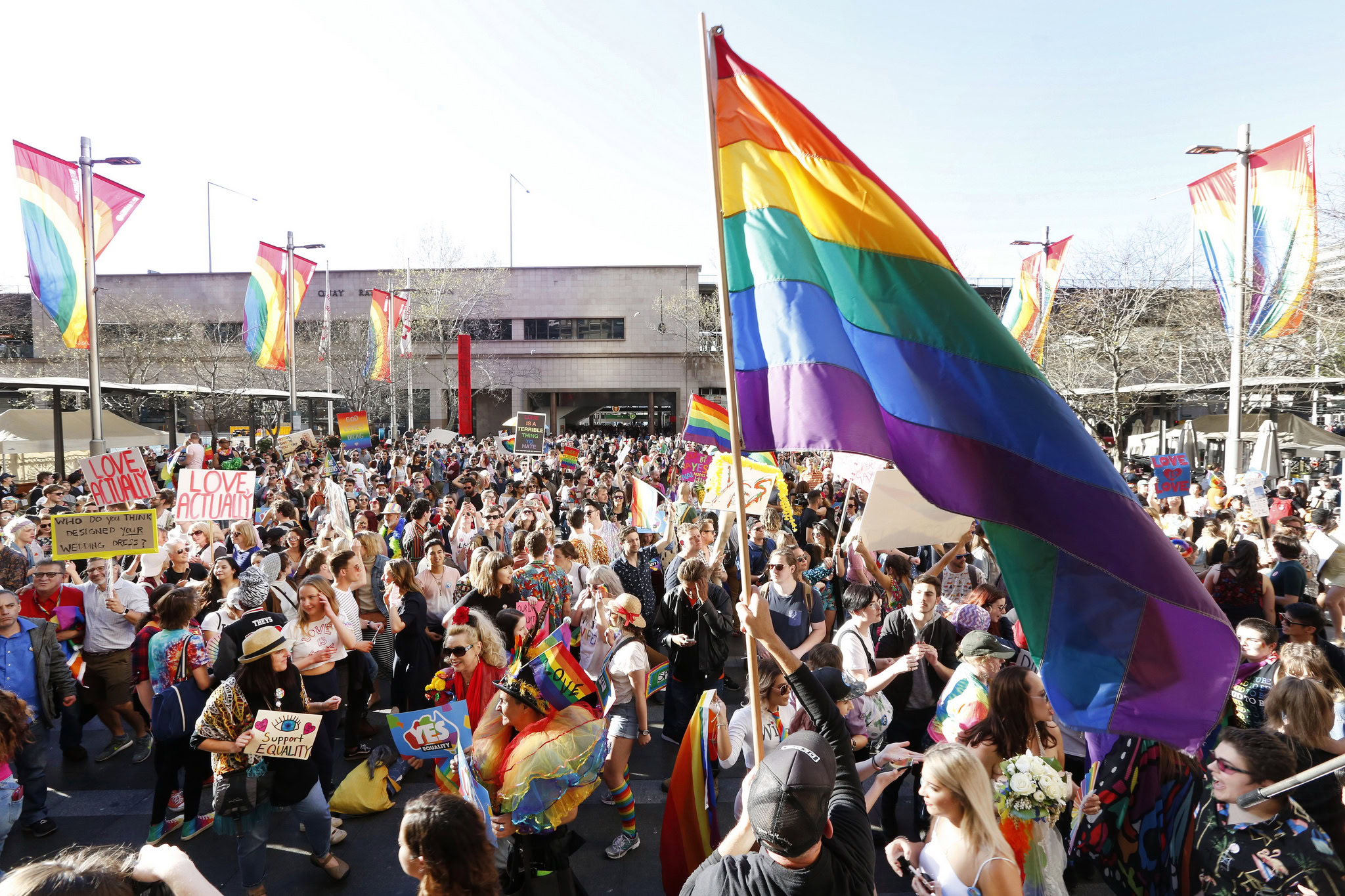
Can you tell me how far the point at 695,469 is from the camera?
45.1 feet

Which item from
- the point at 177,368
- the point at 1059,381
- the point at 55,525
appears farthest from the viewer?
the point at 177,368

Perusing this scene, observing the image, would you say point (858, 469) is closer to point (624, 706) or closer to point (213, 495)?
point (624, 706)

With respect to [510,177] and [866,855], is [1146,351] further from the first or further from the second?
[510,177]

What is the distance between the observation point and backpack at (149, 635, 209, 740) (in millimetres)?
4738

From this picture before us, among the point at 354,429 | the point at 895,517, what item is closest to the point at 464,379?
the point at 354,429

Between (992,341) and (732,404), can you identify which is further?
(992,341)

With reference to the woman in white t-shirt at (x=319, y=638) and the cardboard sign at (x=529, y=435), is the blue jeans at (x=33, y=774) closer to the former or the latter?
the woman in white t-shirt at (x=319, y=638)

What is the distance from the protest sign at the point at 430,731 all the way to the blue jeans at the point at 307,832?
648 millimetres

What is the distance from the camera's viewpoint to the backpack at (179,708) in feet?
15.5

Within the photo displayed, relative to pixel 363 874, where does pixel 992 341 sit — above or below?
above

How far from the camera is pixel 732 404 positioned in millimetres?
2775

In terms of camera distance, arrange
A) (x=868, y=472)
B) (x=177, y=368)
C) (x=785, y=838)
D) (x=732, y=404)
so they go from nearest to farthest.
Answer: (x=785, y=838) → (x=732, y=404) → (x=868, y=472) → (x=177, y=368)

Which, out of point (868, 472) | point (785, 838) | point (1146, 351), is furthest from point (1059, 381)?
point (785, 838)

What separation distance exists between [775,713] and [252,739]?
2808 millimetres
